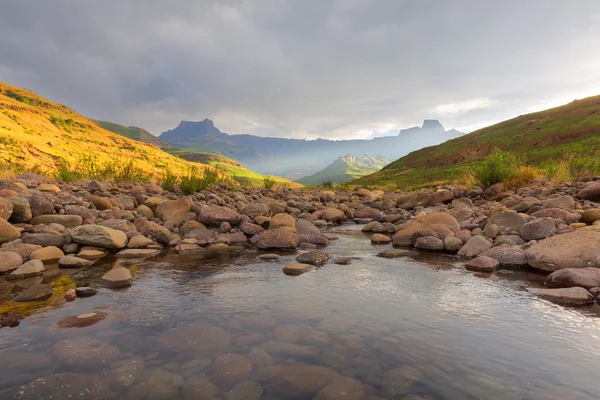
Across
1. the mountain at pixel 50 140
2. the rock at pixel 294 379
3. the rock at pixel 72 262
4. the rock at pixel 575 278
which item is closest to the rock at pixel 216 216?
the rock at pixel 72 262

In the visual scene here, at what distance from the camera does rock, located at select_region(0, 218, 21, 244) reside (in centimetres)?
729

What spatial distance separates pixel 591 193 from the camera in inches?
461

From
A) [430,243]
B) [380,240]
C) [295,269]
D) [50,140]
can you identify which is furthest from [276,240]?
[50,140]

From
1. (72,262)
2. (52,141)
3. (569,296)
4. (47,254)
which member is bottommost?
(569,296)

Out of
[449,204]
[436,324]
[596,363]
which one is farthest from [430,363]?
[449,204]

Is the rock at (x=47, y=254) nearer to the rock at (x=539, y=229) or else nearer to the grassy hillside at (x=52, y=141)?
the rock at (x=539, y=229)

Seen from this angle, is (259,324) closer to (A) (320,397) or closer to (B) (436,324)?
(A) (320,397)

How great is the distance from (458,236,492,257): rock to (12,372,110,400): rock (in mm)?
8202

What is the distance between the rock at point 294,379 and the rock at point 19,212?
27.9 ft

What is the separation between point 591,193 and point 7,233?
17.6 meters

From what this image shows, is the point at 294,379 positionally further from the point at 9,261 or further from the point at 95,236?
the point at 95,236

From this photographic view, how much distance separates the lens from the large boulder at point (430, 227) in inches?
389

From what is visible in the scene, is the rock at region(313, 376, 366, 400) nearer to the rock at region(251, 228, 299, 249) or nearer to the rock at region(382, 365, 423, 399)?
the rock at region(382, 365, 423, 399)

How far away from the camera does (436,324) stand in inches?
176
